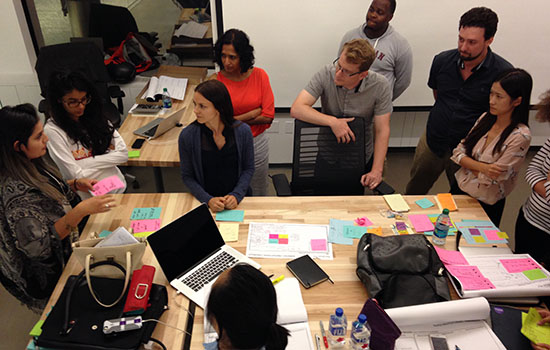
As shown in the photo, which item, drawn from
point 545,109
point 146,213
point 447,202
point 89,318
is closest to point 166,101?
point 146,213

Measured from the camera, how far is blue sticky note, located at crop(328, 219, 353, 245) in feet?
7.00

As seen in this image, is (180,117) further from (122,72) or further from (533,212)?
(533,212)

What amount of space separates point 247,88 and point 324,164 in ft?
2.65

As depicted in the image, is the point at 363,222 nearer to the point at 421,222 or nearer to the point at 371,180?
the point at 421,222

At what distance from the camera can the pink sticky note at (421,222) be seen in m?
2.22

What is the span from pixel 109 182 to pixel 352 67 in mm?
1619

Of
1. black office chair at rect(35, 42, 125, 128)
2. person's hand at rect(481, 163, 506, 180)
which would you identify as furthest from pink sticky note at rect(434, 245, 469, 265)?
black office chair at rect(35, 42, 125, 128)

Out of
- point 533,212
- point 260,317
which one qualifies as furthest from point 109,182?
point 533,212

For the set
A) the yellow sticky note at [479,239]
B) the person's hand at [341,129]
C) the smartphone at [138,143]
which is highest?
the person's hand at [341,129]

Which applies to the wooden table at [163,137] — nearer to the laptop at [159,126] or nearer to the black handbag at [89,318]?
the laptop at [159,126]

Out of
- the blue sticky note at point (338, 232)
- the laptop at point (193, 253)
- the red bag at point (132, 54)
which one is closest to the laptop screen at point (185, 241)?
the laptop at point (193, 253)

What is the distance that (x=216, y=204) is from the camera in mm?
2287

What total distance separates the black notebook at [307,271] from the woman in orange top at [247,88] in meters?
1.08

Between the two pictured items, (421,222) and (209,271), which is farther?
(421,222)
